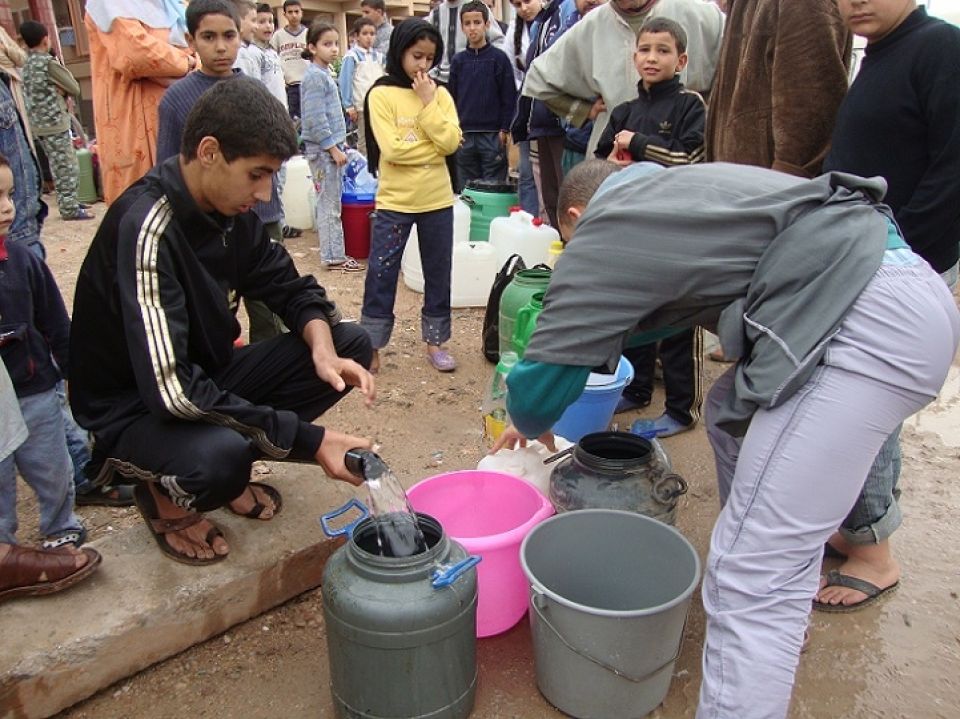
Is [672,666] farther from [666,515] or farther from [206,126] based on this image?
[206,126]

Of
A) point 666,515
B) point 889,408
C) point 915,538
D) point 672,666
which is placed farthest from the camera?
point 915,538

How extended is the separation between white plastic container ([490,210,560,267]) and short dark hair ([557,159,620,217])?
3124 mm

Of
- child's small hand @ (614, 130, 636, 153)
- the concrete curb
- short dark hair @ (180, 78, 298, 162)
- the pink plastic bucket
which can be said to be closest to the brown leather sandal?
the concrete curb

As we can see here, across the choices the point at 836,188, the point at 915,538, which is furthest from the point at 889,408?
the point at 915,538

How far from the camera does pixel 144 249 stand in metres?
2.02

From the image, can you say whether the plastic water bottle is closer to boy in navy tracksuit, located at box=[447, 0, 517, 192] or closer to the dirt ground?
the dirt ground

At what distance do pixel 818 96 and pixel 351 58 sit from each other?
22.4 ft

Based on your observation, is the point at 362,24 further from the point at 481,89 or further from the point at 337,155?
the point at 337,155

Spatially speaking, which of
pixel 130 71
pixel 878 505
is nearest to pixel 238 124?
pixel 130 71

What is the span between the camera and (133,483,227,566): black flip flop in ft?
7.36

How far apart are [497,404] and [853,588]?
1.48m

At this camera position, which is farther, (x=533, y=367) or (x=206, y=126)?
(x=206, y=126)

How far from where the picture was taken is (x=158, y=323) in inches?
78.0

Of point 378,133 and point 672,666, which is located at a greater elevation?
point 378,133
